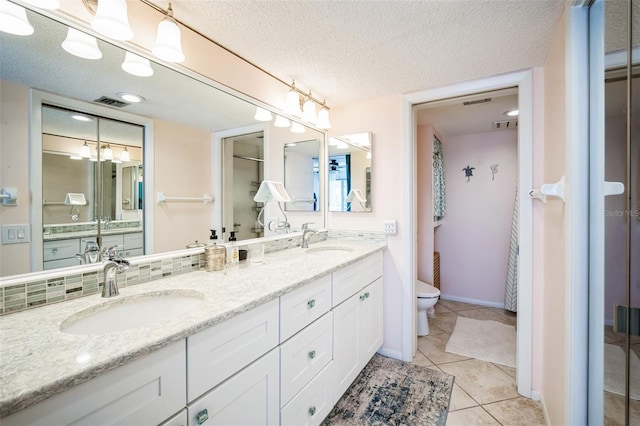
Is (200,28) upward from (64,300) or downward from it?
upward

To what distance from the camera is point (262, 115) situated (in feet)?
6.22

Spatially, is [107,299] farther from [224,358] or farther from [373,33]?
[373,33]

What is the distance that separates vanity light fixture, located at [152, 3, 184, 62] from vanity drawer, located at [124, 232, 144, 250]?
2.66 ft

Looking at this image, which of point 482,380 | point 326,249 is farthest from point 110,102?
point 482,380

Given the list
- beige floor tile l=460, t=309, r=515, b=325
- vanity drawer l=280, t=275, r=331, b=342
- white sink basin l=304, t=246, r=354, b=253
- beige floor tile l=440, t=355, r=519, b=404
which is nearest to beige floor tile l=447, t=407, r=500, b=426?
beige floor tile l=440, t=355, r=519, b=404

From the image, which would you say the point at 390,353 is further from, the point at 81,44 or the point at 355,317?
the point at 81,44

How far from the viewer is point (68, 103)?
105 cm

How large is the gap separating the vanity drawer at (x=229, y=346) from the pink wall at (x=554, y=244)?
4.13 ft

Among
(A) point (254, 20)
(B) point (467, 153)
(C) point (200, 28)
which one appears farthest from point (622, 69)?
(B) point (467, 153)

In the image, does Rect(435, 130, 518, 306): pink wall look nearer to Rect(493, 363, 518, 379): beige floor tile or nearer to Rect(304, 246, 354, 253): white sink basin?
Rect(493, 363, 518, 379): beige floor tile

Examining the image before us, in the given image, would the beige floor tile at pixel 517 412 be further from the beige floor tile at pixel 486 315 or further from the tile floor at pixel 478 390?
the beige floor tile at pixel 486 315

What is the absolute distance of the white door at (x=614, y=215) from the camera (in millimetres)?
851

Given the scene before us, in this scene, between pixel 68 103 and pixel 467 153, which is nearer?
pixel 68 103

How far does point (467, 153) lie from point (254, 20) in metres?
3.05
